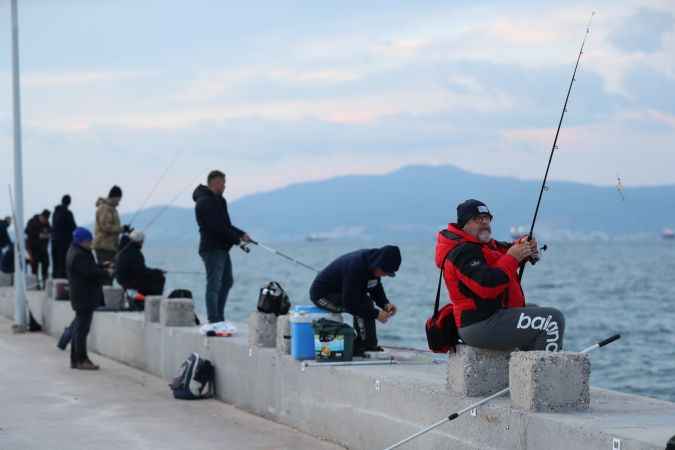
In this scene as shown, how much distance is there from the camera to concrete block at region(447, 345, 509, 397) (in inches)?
275

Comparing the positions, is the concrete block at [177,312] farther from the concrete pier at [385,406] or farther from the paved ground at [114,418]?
the paved ground at [114,418]

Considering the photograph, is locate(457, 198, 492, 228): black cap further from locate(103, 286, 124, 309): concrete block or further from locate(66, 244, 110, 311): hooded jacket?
locate(103, 286, 124, 309): concrete block

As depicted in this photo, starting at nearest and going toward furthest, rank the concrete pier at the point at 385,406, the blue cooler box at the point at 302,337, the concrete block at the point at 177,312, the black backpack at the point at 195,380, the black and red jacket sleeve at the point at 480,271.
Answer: the concrete pier at the point at 385,406 < the black and red jacket sleeve at the point at 480,271 < the blue cooler box at the point at 302,337 < the black backpack at the point at 195,380 < the concrete block at the point at 177,312

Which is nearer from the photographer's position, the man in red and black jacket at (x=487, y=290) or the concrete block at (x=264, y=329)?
the man in red and black jacket at (x=487, y=290)

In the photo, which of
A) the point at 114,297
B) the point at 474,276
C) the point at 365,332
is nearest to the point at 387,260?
the point at 365,332

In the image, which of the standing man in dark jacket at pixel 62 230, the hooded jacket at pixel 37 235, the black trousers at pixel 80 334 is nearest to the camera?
the black trousers at pixel 80 334

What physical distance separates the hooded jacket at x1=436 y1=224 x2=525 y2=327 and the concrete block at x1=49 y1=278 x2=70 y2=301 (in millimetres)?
11060

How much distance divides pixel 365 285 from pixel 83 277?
4.51 m

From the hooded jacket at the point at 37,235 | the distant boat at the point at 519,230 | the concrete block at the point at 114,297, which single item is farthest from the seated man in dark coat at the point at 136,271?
the hooded jacket at the point at 37,235

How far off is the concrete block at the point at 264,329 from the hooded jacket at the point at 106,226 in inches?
288

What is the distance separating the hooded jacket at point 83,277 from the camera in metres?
12.7

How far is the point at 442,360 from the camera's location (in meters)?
9.44

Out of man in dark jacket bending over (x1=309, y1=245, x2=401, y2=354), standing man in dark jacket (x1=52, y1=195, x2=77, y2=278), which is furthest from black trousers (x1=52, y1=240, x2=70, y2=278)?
man in dark jacket bending over (x1=309, y1=245, x2=401, y2=354)

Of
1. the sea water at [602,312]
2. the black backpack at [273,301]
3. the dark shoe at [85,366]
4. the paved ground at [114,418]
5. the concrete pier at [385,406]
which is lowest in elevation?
the sea water at [602,312]
